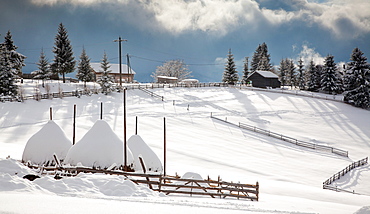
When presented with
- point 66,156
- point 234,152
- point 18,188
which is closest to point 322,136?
point 234,152

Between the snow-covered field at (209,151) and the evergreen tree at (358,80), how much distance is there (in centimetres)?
259

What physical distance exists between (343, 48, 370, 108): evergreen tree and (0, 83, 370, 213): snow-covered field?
102 inches

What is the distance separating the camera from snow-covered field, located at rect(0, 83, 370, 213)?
32.4 ft

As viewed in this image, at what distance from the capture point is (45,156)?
53.9ft

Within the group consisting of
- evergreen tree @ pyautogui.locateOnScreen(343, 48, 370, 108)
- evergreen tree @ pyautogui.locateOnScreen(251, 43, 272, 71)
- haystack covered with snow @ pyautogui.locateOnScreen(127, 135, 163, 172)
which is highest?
evergreen tree @ pyautogui.locateOnScreen(251, 43, 272, 71)

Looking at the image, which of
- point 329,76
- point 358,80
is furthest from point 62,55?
point 329,76

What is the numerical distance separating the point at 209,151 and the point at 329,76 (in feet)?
184

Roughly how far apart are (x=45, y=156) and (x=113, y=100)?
34.1 meters

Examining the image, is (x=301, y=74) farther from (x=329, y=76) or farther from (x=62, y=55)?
(x=62, y=55)

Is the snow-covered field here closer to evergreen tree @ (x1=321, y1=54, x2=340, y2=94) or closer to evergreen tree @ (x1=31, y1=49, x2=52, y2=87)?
evergreen tree @ (x1=31, y1=49, x2=52, y2=87)

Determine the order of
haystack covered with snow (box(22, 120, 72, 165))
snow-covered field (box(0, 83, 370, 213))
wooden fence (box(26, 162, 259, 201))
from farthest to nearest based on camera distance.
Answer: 1. haystack covered with snow (box(22, 120, 72, 165))
2. wooden fence (box(26, 162, 259, 201))
3. snow-covered field (box(0, 83, 370, 213))

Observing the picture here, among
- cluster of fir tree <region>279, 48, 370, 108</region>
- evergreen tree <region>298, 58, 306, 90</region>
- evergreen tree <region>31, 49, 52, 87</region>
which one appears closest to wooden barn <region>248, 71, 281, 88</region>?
cluster of fir tree <region>279, 48, 370, 108</region>

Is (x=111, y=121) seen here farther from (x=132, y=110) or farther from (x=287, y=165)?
(x=287, y=165)

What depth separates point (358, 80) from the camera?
5312 cm
